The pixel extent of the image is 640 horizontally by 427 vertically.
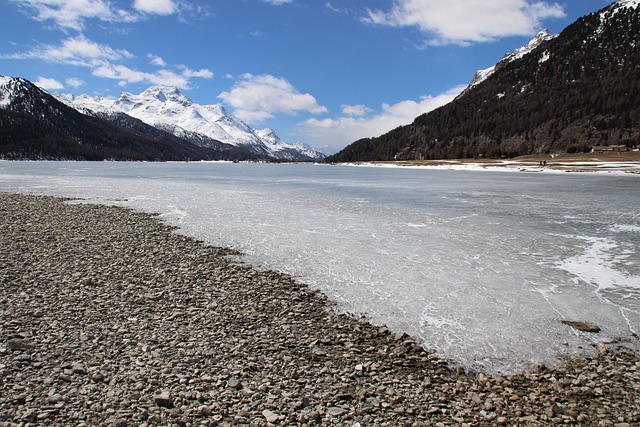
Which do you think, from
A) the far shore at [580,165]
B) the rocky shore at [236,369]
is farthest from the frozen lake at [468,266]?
the far shore at [580,165]

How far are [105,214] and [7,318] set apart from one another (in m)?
16.5

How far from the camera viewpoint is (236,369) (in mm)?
6570

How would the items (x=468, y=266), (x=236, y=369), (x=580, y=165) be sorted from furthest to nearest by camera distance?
(x=580, y=165) < (x=468, y=266) < (x=236, y=369)

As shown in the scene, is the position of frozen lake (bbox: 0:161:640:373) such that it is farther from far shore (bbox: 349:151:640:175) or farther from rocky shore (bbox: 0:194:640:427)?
far shore (bbox: 349:151:640:175)

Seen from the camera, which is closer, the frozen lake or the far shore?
the frozen lake

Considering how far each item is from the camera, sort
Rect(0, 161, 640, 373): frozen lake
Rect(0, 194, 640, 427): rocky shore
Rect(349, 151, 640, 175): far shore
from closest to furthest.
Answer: Rect(0, 194, 640, 427): rocky shore < Rect(0, 161, 640, 373): frozen lake < Rect(349, 151, 640, 175): far shore

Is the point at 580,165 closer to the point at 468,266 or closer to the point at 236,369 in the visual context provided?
the point at 468,266

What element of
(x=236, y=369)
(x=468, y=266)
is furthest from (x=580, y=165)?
(x=236, y=369)

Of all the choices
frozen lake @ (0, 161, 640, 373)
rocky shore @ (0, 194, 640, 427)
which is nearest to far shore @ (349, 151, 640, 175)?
frozen lake @ (0, 161, 640, 373)

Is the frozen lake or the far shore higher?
the far shore

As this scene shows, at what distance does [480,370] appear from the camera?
6902 millimetres

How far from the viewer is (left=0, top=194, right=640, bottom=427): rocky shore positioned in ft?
17.9

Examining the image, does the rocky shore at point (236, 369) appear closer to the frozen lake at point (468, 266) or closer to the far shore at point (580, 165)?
the frozen lake at point (468, 266)

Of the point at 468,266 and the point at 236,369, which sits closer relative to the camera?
the point at 236,369
